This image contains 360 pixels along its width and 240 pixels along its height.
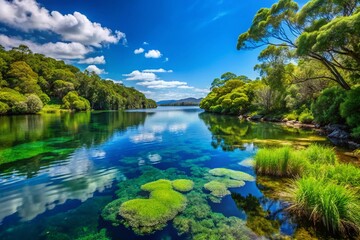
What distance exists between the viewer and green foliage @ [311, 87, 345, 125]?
2288 centimetres

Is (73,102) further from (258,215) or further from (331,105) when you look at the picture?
(258,215)

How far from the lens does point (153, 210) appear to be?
6.92 metres

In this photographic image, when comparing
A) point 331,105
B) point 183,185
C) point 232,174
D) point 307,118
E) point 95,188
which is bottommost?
point 95,188

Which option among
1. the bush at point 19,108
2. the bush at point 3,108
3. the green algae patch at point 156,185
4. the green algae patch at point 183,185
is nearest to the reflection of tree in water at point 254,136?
the green algae patch at point 183,185

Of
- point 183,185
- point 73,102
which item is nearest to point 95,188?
point 183,185

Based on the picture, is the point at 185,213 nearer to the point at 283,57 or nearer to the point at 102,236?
the point at 102,236

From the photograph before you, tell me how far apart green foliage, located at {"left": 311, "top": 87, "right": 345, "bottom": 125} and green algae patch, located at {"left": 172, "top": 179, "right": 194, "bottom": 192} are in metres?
21.5

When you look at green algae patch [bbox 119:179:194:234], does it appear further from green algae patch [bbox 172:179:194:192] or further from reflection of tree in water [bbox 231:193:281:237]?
reflection of tree in water [bbox 231:193:281:237]

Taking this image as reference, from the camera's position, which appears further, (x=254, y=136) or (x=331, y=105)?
(x=254, y=136)

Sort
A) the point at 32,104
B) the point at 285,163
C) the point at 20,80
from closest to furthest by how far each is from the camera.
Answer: the point at 285,163
the point at 32,104
the point at 20,80

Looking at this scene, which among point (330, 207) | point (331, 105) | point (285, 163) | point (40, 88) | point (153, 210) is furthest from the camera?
point (40, 88)

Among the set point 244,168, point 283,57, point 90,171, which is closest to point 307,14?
point 283,57

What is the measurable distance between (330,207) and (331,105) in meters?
23.0

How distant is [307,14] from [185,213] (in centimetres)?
2213
